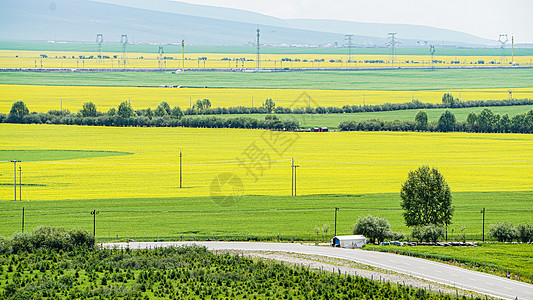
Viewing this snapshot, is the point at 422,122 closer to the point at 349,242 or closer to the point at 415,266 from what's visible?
the point at 349,242

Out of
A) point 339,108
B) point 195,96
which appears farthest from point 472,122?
point 195,96

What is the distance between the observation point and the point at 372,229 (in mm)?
60375

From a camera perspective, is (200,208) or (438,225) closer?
(438,225)

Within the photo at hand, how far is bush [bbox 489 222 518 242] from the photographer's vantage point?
197 ft

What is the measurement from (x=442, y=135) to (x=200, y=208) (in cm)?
5915

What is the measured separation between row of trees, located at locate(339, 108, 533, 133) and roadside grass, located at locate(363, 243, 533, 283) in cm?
6678

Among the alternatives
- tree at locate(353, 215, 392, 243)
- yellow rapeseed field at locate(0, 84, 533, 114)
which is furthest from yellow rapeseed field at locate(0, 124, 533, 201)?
yellow rapeseed field at locate(0, 84, 533, 114)

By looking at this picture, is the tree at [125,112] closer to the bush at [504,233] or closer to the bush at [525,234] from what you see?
the bush at [504,233]

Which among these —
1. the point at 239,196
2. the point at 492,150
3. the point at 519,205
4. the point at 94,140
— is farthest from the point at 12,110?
the point at 519,205

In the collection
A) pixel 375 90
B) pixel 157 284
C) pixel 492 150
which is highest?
pixel 375 90

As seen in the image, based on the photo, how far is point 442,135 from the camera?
120 m

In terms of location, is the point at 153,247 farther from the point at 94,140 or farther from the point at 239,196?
the point at 94,140

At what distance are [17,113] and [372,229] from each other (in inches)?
3421

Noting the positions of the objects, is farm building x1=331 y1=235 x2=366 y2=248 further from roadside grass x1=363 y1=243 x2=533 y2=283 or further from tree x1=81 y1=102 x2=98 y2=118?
tree x1=81 y1=102 x2=98 y2=118
